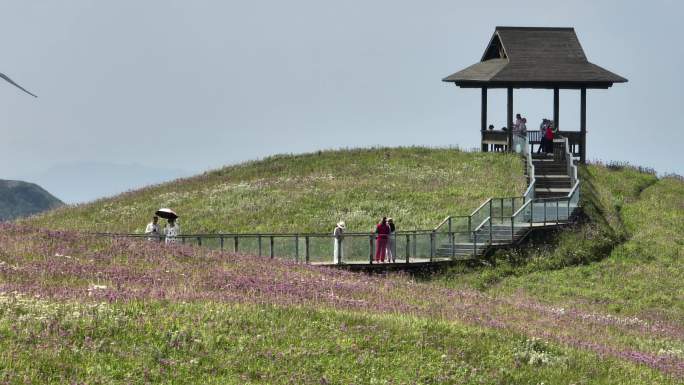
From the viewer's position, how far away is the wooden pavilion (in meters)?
63.2

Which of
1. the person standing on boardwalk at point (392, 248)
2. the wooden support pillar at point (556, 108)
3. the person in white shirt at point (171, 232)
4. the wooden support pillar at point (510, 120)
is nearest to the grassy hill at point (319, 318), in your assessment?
the person standing on boardwalk at point (392, 248)

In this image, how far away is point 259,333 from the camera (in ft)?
61.7

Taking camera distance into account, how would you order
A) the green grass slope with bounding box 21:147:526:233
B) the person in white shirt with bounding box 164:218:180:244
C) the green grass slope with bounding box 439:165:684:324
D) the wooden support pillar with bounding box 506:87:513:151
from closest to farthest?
1. the person in white shirt with bounding box 164:218:180:244
2. the green grass slope with bounding box 439:165:684:324
3. the green grass slope with bounding box 21:147:526:233
4. the wooden support pillar with bounding box 506:87:513:151

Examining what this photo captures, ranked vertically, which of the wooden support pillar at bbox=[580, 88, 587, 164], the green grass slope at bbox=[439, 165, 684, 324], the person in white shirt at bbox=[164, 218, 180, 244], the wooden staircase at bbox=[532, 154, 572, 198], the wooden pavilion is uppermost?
the wooden pavilion

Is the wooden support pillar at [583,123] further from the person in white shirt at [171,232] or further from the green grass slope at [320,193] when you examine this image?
the person in white shirt at [171,232]

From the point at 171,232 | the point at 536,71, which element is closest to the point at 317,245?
the point at 171,232

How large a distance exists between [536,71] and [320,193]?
597 inches

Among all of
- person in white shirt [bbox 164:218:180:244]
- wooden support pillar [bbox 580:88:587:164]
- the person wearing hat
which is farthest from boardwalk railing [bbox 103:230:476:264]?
wooden support pillar [bbox 580:88:587:164]

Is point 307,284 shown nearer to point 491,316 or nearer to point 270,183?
point 491,316

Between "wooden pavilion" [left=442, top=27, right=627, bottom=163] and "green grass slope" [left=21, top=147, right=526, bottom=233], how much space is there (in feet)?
12.9

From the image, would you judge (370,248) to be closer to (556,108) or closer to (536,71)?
(536,71)

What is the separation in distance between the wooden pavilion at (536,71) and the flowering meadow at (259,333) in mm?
37415

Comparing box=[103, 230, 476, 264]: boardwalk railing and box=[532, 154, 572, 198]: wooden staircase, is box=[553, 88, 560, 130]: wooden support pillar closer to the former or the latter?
box=[532, 154, 572, 198]: wooden staircase

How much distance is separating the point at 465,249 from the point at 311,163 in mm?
27301
